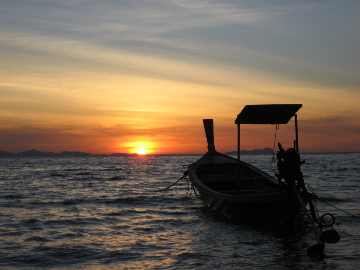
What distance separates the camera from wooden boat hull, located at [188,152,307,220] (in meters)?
12.8

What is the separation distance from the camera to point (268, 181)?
17.7 meters

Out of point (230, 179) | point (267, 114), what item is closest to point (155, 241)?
point (267, 114)

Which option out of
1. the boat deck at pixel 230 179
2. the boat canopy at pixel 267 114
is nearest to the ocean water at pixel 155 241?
the boat deck at pixel 230 179

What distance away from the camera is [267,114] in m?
13.3

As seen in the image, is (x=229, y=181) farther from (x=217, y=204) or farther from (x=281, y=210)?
(x=281, y=210)

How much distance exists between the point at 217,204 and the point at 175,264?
664 centimetres

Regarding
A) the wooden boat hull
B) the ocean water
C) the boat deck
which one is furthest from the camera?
the boat deck

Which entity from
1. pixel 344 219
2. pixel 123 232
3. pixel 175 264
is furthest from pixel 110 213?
pixel 344 219

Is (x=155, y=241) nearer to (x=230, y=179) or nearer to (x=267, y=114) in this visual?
(x=267, y=114)

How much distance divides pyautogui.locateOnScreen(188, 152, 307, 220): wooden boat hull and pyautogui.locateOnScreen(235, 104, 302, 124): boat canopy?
1906 millimetres

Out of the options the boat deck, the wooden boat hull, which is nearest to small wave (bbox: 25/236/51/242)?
the wooden boat hull

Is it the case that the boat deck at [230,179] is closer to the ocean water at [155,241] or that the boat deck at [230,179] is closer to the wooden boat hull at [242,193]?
the wooden boat hull at [242,193]

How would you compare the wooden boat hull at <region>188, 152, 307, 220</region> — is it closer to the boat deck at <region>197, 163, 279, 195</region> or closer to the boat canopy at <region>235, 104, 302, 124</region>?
the boat deck at <region>197, 163, 279, 195</region>

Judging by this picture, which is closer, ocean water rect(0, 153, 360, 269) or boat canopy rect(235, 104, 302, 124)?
ocean water rect(0, 153, 360, 269)
